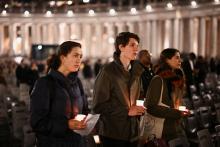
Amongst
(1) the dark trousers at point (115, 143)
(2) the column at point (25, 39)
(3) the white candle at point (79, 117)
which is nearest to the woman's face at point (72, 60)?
(3) the white candle at point (79, 117)

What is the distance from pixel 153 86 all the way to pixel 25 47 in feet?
216

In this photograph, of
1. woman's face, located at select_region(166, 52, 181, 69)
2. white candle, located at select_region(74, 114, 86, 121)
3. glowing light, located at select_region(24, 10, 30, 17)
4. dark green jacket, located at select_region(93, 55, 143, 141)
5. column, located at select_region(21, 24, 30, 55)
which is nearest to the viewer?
white candle, located at select_region(74, 114, 86, 121)

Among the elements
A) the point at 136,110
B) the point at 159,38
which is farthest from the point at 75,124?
the point at 159,38

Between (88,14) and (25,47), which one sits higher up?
(88,14)

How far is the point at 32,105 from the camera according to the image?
18.5 feet

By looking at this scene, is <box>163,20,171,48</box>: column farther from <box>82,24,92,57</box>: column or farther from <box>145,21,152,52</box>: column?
<box>82,24,92,57</box>: column

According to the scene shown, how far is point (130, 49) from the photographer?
23.2 feet

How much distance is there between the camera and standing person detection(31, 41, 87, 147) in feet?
18.4

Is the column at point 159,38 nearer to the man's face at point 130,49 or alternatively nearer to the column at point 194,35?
the column at point 194,35

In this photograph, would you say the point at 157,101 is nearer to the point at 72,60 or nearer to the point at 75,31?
the point at 72,60

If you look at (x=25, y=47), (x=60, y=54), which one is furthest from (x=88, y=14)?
(x=60, y=54)

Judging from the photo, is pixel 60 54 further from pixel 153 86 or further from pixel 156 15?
pixel 156 15

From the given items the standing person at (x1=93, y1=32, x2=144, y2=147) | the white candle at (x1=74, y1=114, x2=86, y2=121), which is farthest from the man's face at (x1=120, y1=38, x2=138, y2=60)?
the white candle at (x1=74, y1=114, x2=86, y2=121)

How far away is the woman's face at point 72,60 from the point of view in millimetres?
5789
